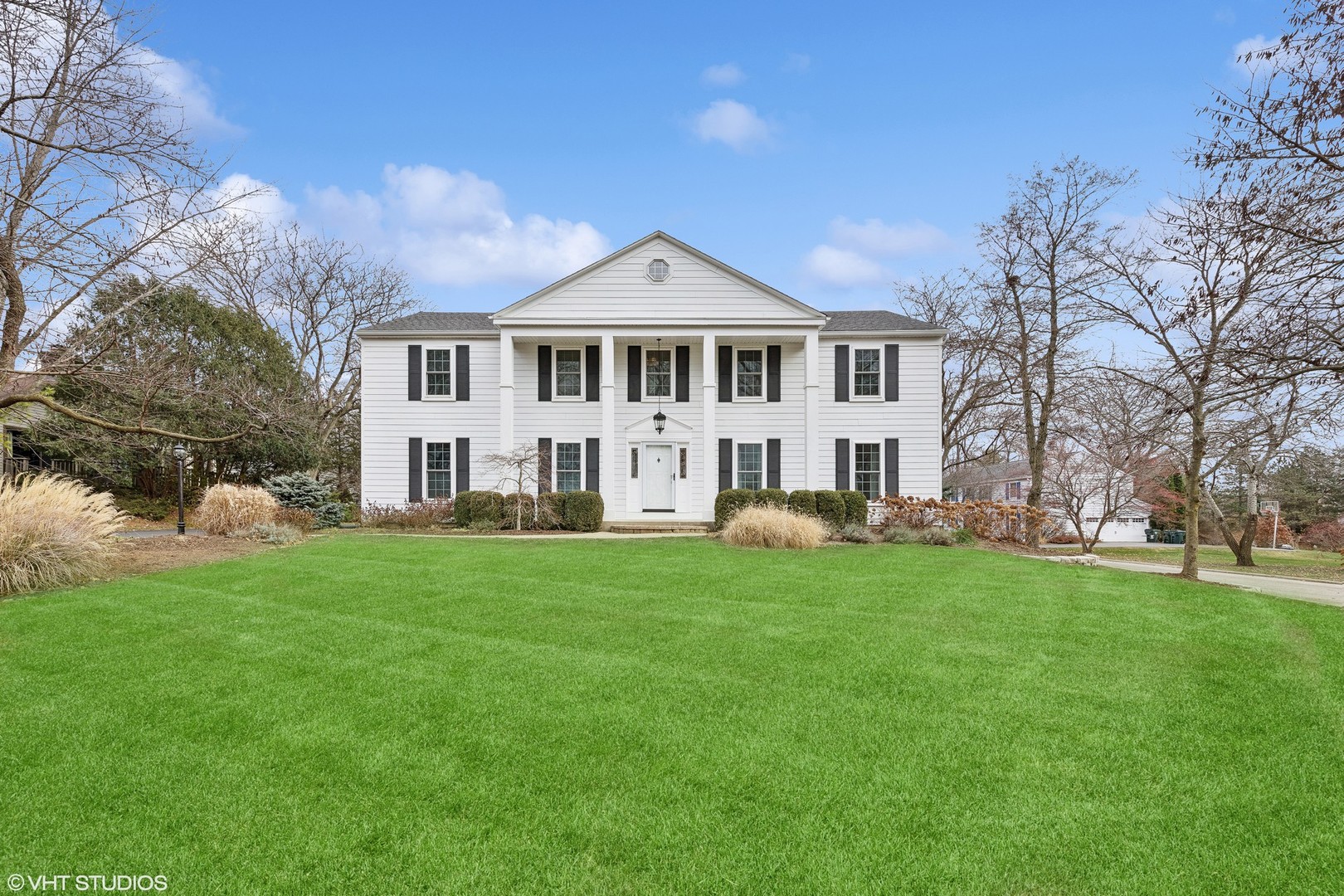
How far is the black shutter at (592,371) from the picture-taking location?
61.1ft

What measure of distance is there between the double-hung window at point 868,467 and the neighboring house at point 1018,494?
38.5 feet

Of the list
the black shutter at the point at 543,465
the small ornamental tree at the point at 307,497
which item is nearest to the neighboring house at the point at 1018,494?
the black shutter at the point at 543,465

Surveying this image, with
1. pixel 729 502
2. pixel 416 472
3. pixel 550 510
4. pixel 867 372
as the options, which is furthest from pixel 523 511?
pixel 867 372

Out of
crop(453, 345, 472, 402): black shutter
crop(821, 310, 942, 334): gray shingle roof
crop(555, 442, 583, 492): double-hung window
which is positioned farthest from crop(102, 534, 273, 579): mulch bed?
crop(821, 310, 942, 334): gray shingle roof

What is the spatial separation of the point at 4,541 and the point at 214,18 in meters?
6.83

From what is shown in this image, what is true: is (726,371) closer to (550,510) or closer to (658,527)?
(658,527)

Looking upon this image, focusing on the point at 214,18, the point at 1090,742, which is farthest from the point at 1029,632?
the point at 214,18

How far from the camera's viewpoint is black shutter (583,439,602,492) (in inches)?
717

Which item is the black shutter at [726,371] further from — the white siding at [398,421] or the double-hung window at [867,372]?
the white siding at [398,421]

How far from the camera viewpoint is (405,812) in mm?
2857

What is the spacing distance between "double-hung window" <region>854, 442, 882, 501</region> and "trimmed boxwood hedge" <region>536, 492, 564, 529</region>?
8.31 m

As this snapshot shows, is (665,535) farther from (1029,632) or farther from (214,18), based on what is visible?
(214,18)

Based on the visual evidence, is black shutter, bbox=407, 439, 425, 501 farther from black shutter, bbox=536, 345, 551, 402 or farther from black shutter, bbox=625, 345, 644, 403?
black shutter, bbox=625, 345, 644, 403

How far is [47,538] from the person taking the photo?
304 inches
